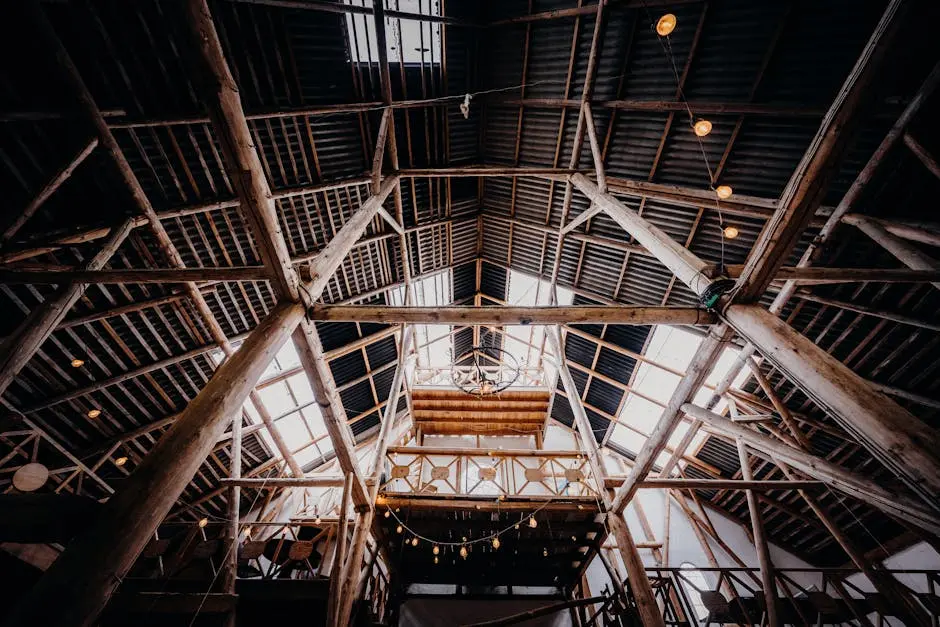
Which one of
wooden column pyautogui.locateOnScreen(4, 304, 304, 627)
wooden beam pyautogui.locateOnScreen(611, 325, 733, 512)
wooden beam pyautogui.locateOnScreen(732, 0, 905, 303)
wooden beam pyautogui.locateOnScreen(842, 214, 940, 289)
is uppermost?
wooden beam pyautogui.locateOnScreen(842, 214, 940, 289)

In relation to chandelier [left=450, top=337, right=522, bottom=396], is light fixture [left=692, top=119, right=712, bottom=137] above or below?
below

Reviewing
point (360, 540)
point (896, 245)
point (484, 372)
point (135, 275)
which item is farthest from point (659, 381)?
point (135, 275)

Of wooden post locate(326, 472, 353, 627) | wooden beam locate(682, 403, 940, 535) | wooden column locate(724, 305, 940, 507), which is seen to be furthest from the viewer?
wooden post locate(326, 472, 353, 627)

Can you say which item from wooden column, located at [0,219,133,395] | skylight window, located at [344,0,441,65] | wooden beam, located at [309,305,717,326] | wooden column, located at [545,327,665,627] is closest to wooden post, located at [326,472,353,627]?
wooden beam, located at [309,305,717,326]

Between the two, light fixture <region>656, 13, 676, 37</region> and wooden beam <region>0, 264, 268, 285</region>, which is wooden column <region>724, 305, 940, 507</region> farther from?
wooden beam <region>0, 264, 268, 285</region>

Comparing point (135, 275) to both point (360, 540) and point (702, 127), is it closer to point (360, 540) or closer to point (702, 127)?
point (360, 540)

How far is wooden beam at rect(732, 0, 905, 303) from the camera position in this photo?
101 inches

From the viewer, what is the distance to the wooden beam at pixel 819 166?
258cm

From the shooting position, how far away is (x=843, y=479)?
414cm

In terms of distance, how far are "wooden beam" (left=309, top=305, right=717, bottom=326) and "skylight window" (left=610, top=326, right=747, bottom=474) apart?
4939 mm

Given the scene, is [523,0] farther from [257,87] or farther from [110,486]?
[110,486]

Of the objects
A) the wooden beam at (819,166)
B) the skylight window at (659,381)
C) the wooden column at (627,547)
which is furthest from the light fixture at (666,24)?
the wooden column at (627,547)

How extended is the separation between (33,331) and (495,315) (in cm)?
585

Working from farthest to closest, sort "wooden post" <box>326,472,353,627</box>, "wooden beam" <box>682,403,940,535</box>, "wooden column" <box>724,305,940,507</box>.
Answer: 1. "wooden post" <box>326,472,353,627</box>
2. "wooden beam" <box>682,403,940,535</box>
3. "wooden column" <box>724,305,940,507</box>
